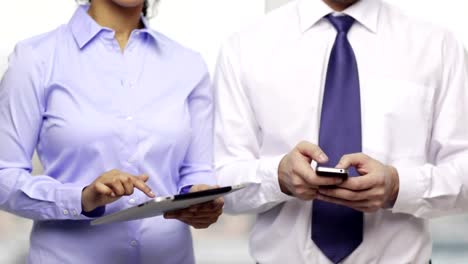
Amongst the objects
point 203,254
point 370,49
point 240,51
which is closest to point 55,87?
point 240,51

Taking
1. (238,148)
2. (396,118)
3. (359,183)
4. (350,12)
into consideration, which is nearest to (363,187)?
(359,183)

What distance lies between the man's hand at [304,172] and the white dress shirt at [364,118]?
79 millimetres

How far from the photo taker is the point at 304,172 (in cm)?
188

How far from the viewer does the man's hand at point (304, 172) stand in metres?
1.87

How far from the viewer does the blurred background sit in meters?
2.85

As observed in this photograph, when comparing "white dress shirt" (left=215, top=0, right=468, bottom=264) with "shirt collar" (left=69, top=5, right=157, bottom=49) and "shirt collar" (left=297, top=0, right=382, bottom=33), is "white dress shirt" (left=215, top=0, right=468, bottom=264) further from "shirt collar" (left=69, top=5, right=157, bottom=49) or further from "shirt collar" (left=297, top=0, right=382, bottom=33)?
"shirt collar" (left=69, top=5, right=157, bottom=49)

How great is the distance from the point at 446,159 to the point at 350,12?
1.36 feet

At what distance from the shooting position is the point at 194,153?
2.07 meters

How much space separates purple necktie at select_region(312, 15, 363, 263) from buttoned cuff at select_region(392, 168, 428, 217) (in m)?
0.10

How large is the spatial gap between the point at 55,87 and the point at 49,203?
254mm

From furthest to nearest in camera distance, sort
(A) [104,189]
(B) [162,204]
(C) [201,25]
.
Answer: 1. (C) [201,25]
2. (A) [104,189]
3. (B) [162,204]

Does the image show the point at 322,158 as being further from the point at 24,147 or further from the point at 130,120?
the point at 24,147

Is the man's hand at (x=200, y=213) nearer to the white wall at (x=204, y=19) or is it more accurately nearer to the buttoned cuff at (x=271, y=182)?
the buttoned cuff at (x=271, y=182)

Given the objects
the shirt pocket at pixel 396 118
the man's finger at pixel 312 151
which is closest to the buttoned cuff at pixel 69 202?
the man's finger at pixel 312 151
